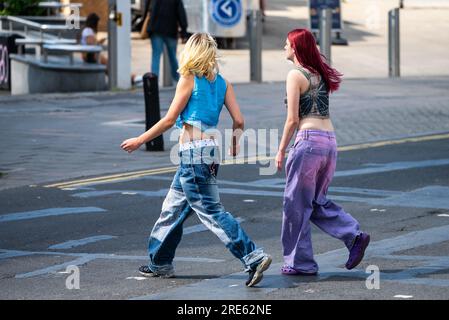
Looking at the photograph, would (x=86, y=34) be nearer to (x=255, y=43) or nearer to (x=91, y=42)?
(x=91, y=42)

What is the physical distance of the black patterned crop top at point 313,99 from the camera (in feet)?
28.0

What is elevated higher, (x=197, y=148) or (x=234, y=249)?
(x=197, y=148)

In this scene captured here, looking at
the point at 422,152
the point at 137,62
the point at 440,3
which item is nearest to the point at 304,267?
the point at 422,152

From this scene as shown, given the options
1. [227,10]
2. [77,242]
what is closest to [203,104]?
[77,242]

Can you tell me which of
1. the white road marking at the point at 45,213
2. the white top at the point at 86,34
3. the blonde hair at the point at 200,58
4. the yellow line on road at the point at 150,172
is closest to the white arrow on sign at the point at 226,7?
the white top at the point at 86,34

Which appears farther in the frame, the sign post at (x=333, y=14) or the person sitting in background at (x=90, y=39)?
the sign post at (x=333, y=14)

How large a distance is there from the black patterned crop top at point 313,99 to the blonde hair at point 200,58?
647 millimetres

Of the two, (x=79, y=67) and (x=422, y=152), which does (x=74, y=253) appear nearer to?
(x=422, y=152)

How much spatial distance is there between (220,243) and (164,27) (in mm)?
12866

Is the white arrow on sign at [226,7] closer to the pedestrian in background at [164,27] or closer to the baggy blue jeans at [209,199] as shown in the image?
the pedestrian in background at [164,27]
